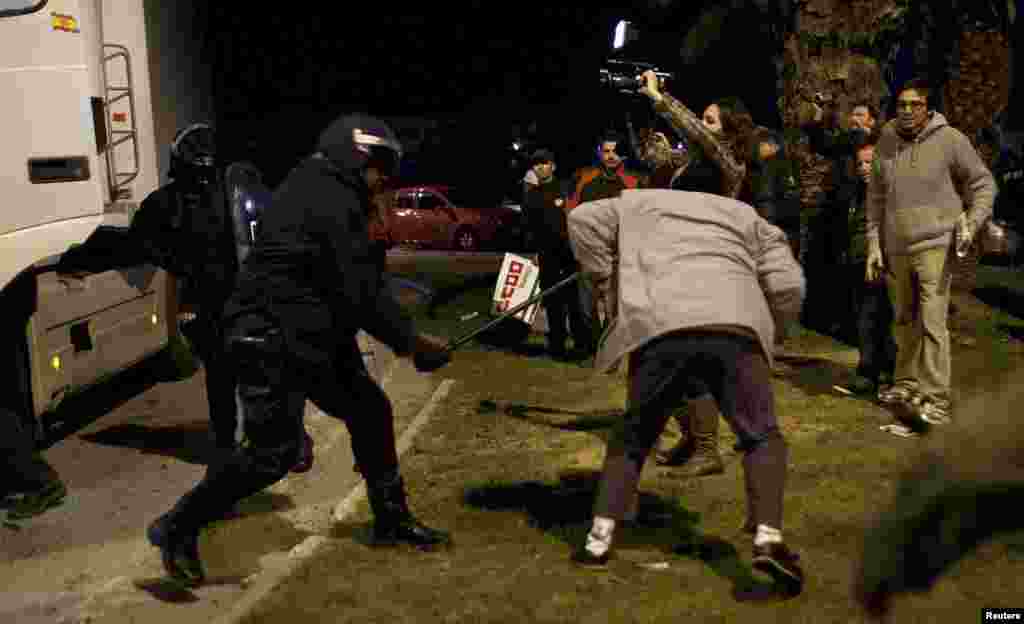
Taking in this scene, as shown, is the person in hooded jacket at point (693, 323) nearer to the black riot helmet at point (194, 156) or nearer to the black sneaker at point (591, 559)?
the black sneaker at point (591, 559)

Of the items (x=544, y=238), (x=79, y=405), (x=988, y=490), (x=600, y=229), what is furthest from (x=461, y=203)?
(x=988, y=490)

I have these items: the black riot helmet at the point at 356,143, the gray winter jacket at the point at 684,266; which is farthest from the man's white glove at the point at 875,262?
→ the black riot helmet at the point at 356,143

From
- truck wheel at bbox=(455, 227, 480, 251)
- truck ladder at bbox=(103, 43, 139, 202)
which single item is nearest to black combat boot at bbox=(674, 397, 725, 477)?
truck ladder at bbox=(103, 43, 139, 202)

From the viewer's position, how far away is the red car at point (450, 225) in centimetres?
2294

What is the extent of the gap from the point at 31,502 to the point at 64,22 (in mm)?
2814

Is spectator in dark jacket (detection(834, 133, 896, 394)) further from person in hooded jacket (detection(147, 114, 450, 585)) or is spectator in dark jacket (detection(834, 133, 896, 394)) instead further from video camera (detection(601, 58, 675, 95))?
person in hooded jacket (detection(147, 114, 450, 585))

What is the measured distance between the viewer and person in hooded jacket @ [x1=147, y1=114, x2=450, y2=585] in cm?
433

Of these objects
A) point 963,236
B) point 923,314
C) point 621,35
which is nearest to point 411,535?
point 923,314

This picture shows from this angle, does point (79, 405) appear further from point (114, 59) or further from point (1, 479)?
point (114, 59)

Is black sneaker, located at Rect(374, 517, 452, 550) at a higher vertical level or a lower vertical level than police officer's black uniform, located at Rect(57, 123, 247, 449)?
lower

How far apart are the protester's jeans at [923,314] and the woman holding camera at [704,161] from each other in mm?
1222

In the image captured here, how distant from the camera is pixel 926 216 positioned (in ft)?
21.2

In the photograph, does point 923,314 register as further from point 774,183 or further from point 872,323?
point 774,183

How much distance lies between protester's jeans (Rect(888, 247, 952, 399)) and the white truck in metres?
4.98
